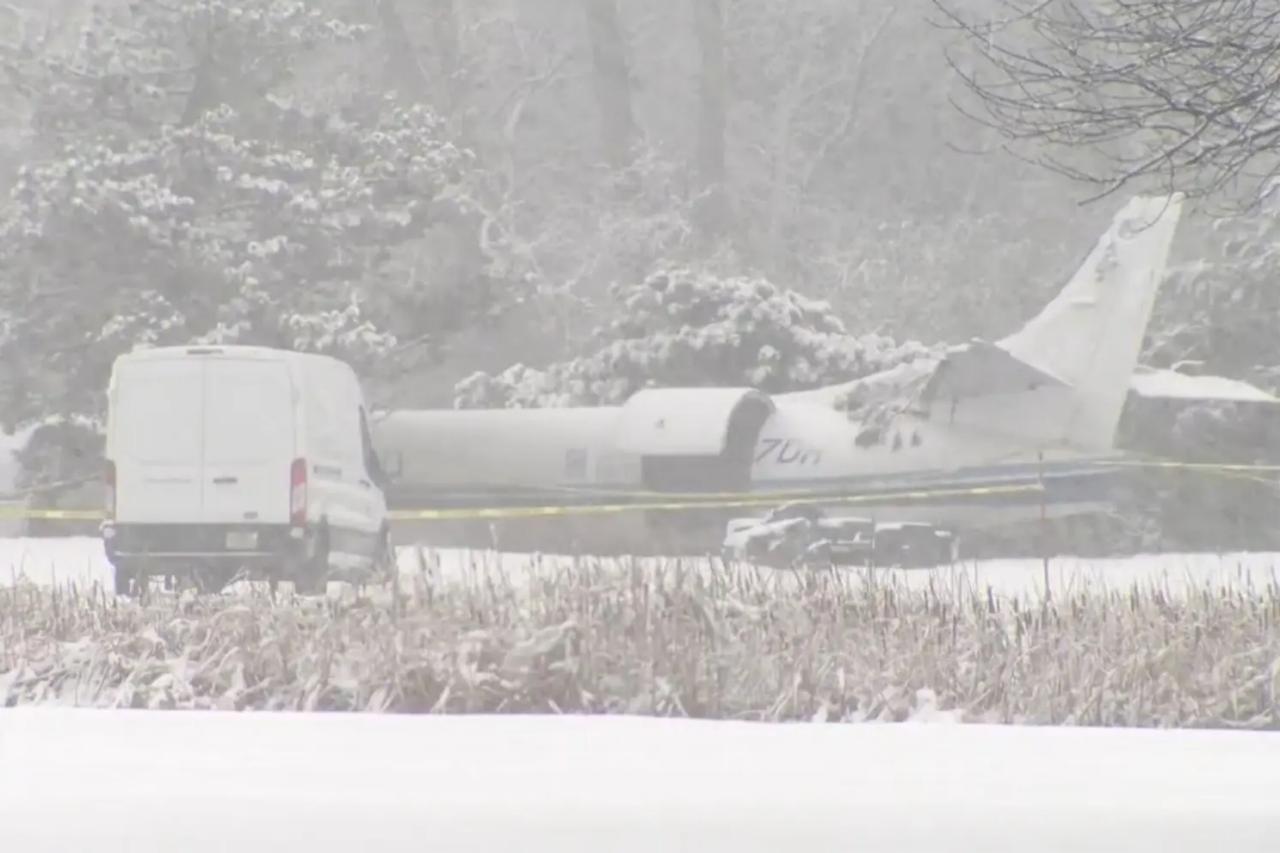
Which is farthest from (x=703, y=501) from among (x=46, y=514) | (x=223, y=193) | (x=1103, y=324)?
(x=46, y=514)

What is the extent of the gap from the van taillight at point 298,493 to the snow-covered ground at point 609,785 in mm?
1010

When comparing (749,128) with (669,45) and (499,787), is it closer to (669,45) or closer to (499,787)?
(669,45)

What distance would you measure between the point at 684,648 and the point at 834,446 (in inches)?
50.2

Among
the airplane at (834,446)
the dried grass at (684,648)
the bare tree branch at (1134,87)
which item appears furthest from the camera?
the airplane at (834,446)

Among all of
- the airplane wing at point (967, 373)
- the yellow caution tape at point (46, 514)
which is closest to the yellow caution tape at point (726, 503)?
the airplane wing at point (967, 373)

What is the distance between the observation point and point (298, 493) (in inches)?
348

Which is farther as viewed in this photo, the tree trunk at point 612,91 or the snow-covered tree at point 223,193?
the tree trunk at point 612,91

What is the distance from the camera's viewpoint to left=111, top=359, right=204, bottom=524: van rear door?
28.8ft

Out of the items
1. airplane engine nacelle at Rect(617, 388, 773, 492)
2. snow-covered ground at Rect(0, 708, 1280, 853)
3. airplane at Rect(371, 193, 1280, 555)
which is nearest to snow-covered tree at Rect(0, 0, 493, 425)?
airplane at Rect(371, 193, 1280, 555)

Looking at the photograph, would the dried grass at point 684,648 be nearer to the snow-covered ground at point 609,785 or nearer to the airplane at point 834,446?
the snow-covered ground at point 609,785

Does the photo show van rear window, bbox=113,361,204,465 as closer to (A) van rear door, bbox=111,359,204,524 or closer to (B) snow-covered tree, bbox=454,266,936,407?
(A) van rear door, bbox=111,359,204,524

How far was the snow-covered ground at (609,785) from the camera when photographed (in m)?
7.20

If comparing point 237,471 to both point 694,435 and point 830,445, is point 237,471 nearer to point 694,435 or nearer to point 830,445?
point 694,435

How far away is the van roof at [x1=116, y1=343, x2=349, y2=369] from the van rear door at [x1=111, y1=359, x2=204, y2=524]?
0.10 meters
